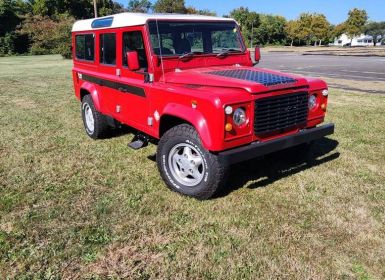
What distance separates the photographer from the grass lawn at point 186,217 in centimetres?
308

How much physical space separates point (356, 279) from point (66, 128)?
242 inches

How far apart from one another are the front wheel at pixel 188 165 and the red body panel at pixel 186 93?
0.20 m

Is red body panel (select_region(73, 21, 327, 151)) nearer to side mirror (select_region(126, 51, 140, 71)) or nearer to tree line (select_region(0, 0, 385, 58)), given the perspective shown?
side mirror (select_region(126, 51, 140, 71))

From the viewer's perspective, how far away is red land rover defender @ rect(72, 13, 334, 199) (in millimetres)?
3791

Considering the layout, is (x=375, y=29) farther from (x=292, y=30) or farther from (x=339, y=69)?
(x=339, y=69)

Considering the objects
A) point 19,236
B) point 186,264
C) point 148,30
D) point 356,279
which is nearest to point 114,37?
point 148,30

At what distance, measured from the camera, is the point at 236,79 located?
411cm

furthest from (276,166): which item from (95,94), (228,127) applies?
(95,94)

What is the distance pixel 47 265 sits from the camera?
10.2ft

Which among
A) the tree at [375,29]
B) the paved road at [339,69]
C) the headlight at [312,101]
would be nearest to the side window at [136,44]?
the headlight at [312,101]

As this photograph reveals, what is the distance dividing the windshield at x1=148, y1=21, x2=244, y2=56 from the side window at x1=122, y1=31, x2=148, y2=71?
7.6 inches

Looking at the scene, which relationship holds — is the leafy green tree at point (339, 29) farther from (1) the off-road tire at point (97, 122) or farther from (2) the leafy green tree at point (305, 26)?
(1) the off-road tire at point (97, 122)

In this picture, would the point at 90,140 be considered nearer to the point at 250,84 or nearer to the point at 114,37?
the point at 114,37

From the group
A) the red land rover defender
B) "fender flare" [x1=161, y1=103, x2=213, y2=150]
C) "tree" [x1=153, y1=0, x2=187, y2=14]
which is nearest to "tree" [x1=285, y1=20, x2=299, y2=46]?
"tree" [x1=153, y1=0, x2=187, y2=14]
